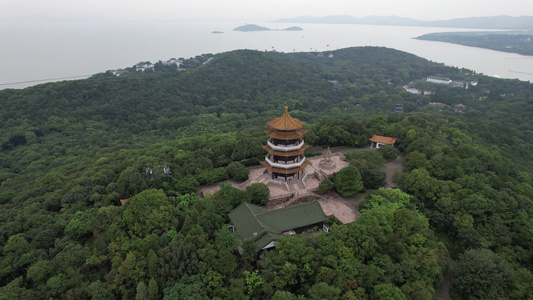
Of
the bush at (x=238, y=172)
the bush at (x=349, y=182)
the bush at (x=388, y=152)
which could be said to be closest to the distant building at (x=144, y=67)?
the bush at (x=238, y=172)

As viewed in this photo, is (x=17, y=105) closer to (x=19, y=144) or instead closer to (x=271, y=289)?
(x=19, y=144)

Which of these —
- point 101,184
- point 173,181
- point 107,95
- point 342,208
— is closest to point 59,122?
point 107,95

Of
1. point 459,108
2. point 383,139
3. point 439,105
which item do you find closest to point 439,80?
point 439,105

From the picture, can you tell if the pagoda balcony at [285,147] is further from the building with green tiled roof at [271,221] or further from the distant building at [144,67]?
the distant building at [144,67]

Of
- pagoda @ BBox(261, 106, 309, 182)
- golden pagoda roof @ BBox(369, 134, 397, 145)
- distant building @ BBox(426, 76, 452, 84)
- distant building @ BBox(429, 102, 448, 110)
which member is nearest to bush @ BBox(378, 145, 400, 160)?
golden pagoda roof @ BBox(369, 134, 397, 145)

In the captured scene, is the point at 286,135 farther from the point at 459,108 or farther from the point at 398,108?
the point at 459,108

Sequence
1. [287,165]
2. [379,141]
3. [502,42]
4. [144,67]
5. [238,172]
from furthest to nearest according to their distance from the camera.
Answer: [502,42], [144,67], [379,141], [238,172], [287,165]

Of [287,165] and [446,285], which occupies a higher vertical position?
[287,165]
